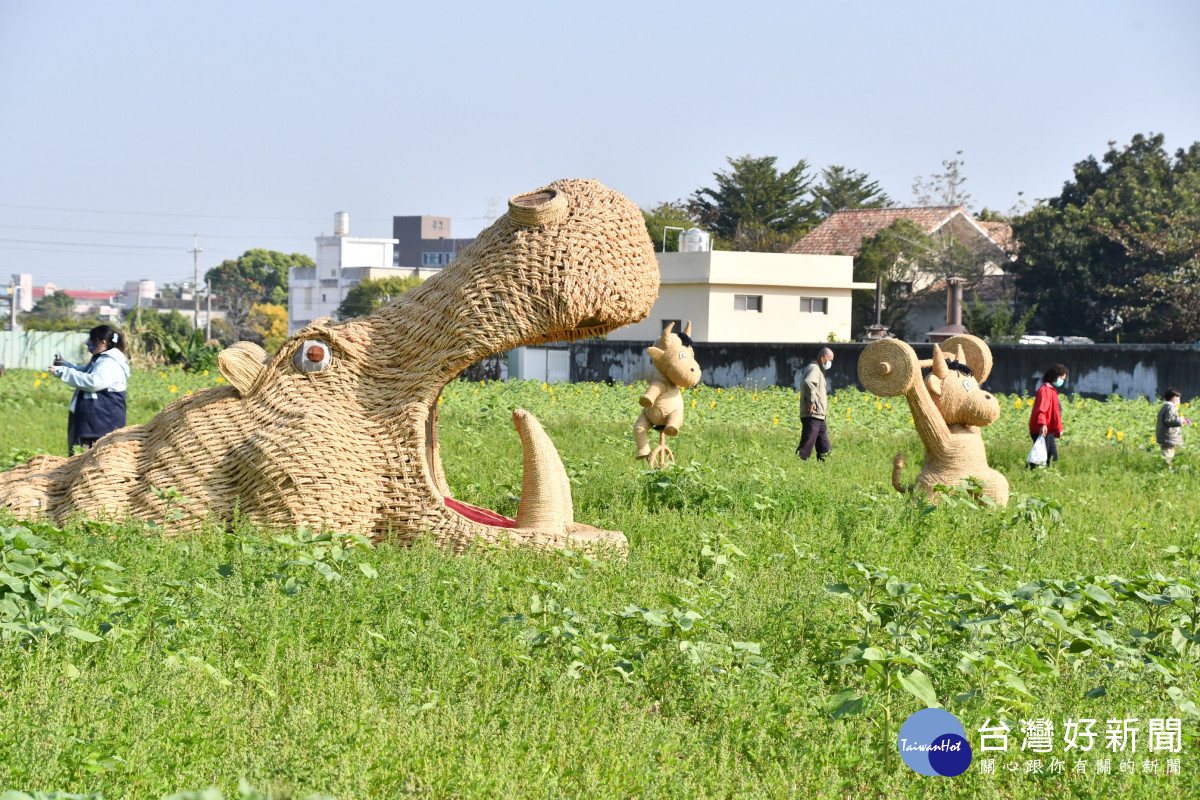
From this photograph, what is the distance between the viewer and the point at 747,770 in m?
3.84

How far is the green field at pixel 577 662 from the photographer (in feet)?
11.8

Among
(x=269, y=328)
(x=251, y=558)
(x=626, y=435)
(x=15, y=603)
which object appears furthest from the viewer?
(x=269, y=328)

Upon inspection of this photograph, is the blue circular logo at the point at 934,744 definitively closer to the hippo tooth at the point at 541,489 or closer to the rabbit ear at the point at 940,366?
the hippo tooth at the point at 541,489

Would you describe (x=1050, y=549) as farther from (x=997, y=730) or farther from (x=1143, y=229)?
(x=1143, y=229)

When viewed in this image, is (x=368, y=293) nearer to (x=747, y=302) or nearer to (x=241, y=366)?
(x=747, y=302)

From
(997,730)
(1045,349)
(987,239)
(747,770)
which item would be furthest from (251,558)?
(987,239)

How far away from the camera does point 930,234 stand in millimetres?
45875

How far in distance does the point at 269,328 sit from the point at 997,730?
74.5m

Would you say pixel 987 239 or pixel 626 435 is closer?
pixel 626 435

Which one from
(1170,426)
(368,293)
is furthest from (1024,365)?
(368,293)

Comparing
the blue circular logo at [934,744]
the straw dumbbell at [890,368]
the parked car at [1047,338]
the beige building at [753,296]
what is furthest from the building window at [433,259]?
the blue circular logo at [934,744]

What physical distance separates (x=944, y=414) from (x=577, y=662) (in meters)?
5.64

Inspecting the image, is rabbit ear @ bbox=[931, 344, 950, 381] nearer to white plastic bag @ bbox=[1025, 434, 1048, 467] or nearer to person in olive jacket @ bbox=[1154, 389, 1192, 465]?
white plastic bag @ bbox=[1025, 434, 1048, 467]

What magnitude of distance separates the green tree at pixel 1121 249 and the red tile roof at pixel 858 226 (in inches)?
264
